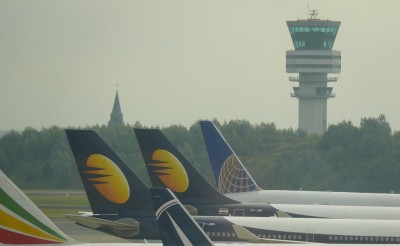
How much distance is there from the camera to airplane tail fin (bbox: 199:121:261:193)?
74250 millimetres

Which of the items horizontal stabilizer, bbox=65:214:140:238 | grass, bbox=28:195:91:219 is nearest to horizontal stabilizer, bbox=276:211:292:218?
horizontal stabilizer, bbox=65:214:140:238

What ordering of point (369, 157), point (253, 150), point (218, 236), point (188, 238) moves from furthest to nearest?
point (253, 150) → point (369, 157) → point (218, 236) → point (188, 238)

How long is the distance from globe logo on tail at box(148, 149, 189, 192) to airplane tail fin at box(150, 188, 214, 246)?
1972 cm

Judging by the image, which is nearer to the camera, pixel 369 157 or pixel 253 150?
pixel 369 157

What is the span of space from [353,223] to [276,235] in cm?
363

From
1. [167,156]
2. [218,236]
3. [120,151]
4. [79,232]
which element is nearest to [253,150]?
[120,151]

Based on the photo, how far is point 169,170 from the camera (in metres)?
63.4

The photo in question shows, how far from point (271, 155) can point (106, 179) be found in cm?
10452

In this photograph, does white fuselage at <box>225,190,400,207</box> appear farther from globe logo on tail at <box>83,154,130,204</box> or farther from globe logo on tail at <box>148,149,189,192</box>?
globe logo on tail at <box>83,154,130,204</box>

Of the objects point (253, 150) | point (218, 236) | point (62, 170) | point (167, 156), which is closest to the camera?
point (218, 236)

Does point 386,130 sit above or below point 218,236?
above

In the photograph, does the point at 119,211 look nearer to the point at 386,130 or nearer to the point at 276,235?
the point at 276,235

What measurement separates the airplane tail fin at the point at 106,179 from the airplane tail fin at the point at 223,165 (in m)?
19.1

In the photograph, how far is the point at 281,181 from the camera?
143 metres
